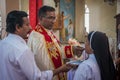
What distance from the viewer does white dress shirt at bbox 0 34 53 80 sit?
205 centimetres

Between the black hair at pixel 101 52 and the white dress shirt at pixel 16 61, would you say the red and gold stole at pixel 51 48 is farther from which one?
the white dress shirt at pixel 16 61

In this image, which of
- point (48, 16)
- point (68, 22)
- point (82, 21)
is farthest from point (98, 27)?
point (48, 16)

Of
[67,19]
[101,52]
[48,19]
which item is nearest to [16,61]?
[101,52]

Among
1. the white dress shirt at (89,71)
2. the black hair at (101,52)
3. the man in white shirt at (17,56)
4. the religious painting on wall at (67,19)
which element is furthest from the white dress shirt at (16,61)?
the religious painting on wall at (67,19)

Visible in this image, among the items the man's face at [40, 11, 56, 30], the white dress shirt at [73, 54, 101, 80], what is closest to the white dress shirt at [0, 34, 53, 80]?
the white dress shirt at [73, 54, 101, 80]

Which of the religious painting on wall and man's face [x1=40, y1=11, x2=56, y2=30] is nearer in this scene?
man's face [x1=40, y1=11, x2=56, y2=30]

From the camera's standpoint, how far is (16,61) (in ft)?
6.72

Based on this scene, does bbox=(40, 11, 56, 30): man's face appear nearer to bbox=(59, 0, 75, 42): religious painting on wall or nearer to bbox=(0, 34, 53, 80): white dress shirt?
bbox=(0, 34, 53, 80): white dress shirt

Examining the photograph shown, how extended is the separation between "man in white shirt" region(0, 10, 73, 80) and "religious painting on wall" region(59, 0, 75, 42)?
13.7 feet

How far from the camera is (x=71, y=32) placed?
6809 millimetres

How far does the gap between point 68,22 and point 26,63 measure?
4724 millimetres

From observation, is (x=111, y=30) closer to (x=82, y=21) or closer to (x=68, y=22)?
(x=82, y=21)

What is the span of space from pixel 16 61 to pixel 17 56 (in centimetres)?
4

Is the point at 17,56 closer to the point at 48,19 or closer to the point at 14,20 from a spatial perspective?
the point at 14,20
